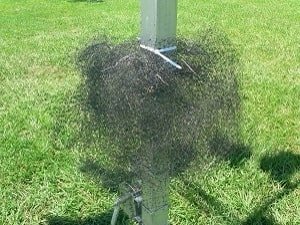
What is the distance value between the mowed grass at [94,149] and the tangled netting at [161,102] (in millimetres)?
139

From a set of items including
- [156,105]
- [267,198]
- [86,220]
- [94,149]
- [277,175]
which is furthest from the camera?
[277,175]

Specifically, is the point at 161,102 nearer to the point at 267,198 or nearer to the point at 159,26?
the point at 159,26

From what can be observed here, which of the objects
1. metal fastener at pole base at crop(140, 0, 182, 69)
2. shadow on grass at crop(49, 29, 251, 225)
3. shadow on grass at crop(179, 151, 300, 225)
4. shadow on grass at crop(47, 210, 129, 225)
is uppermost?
metal fastener at pole base at crop(140, 0, 182, 69)

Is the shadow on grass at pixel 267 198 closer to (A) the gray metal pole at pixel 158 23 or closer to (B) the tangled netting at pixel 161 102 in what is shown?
(B) the tangled netting at pixel 161 102

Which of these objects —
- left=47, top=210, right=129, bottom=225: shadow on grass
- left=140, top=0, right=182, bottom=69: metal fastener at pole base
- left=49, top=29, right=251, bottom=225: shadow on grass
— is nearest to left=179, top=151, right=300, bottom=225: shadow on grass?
left=47, top=210, right=129, bottom=225: shadow on grass

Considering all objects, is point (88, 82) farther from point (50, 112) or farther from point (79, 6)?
point (79, 6)

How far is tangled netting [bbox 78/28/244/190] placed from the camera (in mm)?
1689

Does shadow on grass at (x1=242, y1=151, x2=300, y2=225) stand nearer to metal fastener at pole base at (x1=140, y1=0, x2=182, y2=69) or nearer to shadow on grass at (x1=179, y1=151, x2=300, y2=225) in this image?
shadow on grass at (x1=179, y1=151, x2=300, y2=225)

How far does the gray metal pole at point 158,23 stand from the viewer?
169 centimetres


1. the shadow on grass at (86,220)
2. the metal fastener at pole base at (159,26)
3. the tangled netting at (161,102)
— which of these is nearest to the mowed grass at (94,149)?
the shadow on grass at (86,220)

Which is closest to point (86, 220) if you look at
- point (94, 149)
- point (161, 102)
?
point (94, 149)

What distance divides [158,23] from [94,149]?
21.6 inches

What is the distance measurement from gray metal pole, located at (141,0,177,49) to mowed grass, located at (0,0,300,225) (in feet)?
1.31

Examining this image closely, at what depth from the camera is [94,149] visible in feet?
6.42
